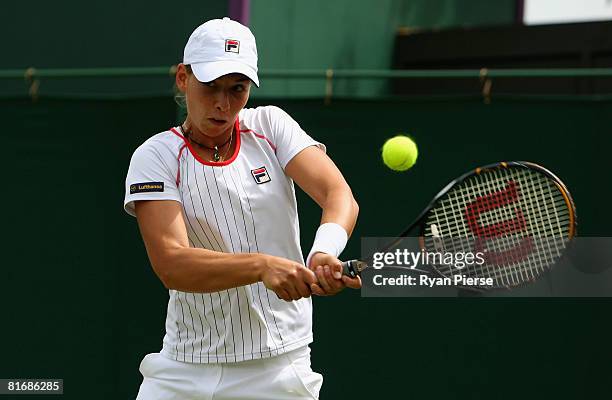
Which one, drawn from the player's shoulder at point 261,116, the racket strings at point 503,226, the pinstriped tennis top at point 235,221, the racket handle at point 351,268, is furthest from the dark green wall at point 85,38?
the racket handle at point 351,268

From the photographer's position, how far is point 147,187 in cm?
328

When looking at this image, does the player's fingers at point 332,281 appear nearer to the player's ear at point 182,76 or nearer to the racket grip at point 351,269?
the racket grip at point 351,269

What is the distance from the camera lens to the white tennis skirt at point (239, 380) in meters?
3.32

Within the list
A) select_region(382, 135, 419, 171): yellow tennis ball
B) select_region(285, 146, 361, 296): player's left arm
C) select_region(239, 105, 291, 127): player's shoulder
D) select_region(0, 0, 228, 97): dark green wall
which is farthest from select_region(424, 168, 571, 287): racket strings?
select_region(0, 0, 228, 97): dark green wall

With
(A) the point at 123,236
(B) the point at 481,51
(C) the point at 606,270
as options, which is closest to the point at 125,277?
(A) the point at 123,236

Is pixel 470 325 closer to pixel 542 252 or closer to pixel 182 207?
pixel 542 252

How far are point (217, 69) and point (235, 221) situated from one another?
1.60ft

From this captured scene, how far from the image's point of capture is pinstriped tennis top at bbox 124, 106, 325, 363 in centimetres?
334

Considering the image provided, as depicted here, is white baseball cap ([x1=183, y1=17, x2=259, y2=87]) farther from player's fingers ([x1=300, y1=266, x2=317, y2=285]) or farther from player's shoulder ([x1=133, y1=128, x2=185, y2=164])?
player's fingers ([x1=300, y1=266, x2=317, y2=285])

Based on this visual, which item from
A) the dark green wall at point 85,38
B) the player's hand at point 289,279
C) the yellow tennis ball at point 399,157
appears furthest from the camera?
the dark green wall at point 85,38

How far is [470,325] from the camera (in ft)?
17.1

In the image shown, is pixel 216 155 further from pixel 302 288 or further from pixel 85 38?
pixel 85 38

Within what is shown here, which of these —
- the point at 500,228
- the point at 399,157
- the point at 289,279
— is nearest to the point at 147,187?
the point at 289,279

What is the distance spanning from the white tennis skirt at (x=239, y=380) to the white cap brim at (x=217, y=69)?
0.91m
